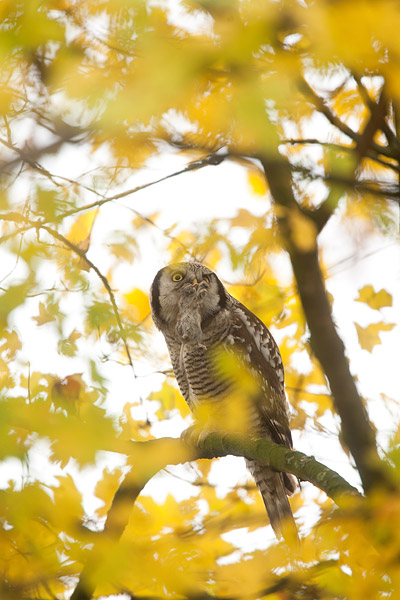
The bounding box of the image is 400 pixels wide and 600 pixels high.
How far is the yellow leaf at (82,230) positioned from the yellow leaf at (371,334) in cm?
225

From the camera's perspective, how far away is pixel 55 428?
170 centimetres

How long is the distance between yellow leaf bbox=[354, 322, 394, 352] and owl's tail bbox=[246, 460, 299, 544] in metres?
1.23

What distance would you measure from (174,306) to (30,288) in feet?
10.2

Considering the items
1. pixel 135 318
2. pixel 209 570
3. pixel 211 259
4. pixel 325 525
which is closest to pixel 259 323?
pixel 211 259

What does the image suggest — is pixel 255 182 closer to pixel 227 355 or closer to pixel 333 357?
pixel 227 355

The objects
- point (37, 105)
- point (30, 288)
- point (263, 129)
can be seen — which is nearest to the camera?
point (263, 129)

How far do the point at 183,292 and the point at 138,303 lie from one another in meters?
0.46

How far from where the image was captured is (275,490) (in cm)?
498

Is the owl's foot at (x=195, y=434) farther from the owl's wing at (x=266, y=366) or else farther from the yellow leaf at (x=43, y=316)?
the yellow leaf at (x=43, y=316)

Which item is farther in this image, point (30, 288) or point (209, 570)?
point (209, 570)

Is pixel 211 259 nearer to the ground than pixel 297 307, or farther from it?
farther from it

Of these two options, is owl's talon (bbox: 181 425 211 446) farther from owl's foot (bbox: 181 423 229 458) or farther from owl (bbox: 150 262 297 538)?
owl (bbox: 150 262 297 538)

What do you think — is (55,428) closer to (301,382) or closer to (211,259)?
(211,259)

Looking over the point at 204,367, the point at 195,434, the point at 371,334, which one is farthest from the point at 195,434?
the point at 371,334
